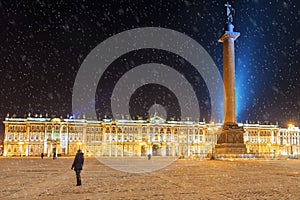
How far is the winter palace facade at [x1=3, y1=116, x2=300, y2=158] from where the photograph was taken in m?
85.0

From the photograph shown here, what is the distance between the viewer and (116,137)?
9019cm

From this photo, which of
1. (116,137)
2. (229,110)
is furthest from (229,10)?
(116,137)

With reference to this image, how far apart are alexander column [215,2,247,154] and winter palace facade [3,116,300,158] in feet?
153

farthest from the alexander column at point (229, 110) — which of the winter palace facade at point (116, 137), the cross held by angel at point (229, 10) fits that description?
the winter palace facade at point (116, 137)

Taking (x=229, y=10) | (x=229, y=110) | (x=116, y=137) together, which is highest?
(x=229, y=10)

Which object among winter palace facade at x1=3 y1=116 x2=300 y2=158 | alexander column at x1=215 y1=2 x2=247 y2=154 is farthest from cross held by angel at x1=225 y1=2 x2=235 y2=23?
winter palace facade at x1=3 y1=116 x2=300 y2=158

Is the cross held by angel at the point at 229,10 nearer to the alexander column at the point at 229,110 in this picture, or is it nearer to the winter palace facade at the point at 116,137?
the alexander column at the point at 229,110

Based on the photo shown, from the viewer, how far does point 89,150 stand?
87938 millimetres

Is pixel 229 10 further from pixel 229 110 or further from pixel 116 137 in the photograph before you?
pixel 116 137

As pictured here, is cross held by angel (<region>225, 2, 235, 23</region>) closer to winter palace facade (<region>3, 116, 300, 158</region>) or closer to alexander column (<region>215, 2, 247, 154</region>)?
alexander column (<region>215, 2, 247, 154</region>)

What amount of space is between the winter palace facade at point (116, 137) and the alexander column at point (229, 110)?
46609 mm

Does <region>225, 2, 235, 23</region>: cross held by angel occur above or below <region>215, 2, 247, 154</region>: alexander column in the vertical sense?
above

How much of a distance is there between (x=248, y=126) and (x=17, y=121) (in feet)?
207

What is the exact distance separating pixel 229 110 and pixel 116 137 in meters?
56.7
